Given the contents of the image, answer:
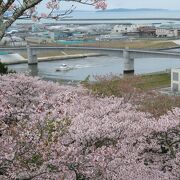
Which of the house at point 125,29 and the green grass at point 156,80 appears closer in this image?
the green grass at point 156,80

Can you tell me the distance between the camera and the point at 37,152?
214 inches

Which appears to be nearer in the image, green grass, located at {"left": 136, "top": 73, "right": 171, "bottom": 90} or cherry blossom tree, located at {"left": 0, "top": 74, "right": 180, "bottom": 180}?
cherry blossom tree, located at {"left": 0, "top": 74, "right": 180, "bottom": 180}

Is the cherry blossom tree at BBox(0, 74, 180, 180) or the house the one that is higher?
the cherry blossom tree at BBox(0, 74, 180, 180)

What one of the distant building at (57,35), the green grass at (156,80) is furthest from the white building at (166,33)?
the green grass at (156,80)

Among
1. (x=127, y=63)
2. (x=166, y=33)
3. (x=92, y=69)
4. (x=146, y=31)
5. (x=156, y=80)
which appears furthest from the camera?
(x=146, y=31)

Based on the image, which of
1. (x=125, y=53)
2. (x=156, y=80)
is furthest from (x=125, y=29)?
(x=156, y=80)

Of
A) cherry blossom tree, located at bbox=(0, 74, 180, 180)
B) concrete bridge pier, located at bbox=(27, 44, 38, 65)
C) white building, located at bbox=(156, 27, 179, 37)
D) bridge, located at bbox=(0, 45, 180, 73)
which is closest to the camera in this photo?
cherry blossom tree, located at bbox=(0, 74, 180, 180)

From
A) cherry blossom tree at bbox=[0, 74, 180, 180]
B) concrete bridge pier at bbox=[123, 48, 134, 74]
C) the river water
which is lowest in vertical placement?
the river water

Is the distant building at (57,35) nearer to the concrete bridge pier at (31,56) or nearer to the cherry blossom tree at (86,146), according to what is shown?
the concrete bridge pier at (31,56)

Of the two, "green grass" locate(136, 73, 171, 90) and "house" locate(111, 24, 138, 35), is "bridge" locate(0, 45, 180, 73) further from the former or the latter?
"house" locate(111, 24, 138, 35)

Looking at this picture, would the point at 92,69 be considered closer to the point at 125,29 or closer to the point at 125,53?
the point at 125,53

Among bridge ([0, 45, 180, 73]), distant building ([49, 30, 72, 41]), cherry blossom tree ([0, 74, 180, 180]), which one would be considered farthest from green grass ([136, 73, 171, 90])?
distant building ([49, 30, 72, 41])

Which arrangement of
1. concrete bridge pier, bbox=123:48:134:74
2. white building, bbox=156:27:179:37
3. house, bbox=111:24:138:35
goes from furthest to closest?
house, bbox=111:24:138:35
white building, bbox=156:27:179:37
concrete bridge pier, bbox=123:48:134:74

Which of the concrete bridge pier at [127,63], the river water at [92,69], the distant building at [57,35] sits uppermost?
the distant building at [57,35]
